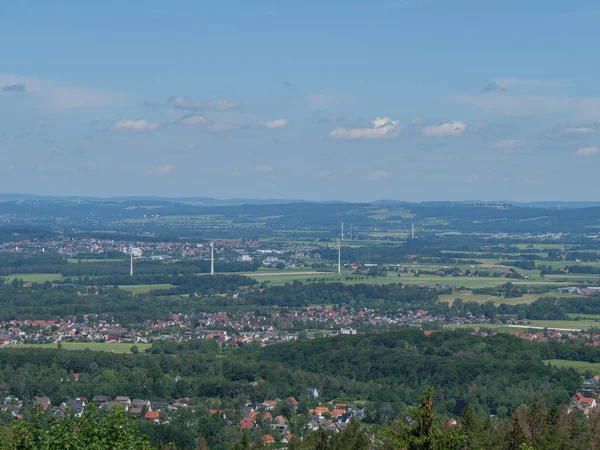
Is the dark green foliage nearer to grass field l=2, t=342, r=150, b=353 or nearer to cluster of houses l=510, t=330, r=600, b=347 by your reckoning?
grass field l=2, t=342, r=150, b=353

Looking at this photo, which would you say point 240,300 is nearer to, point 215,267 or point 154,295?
point 154,295

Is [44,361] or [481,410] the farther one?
[44,361]

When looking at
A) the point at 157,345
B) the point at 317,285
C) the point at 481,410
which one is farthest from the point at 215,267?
the point at 481,410

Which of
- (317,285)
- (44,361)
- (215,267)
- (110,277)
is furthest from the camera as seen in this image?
(215,267)

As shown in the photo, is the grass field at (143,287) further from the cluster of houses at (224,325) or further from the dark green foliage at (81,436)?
the dark green foliage at (81,436)

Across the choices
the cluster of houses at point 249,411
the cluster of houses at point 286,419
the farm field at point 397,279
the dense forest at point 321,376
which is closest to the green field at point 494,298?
the farm field at point 397,279

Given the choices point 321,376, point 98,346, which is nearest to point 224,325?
point 98,346

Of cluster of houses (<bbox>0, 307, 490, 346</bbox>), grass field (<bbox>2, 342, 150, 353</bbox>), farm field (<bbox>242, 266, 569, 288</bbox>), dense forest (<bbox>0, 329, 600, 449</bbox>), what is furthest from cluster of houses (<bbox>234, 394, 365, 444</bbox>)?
farm field (<bbox>242, 266, 569, 288</bbox>)

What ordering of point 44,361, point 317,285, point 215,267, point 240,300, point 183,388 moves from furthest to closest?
point 215,267 → point 317,285 → point 240,300 → point 44,361 → point 183,388
